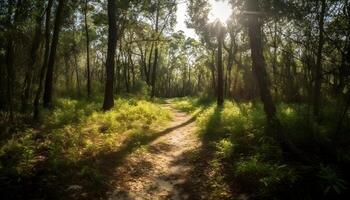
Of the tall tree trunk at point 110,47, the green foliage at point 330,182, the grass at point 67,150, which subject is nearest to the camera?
the green foliage at point 330,182

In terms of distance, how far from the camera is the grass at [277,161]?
5.77 metres

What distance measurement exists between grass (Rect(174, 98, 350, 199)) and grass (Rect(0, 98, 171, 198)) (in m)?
2.72

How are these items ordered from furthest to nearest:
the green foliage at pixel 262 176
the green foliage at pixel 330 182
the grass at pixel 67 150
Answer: the grass at pixel 67 150 → the green foliage at pixel 262 176 → the green foliage at pixel 330 182

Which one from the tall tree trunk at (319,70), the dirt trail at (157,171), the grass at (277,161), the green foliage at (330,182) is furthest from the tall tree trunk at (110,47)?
the green foliage at (330,182)

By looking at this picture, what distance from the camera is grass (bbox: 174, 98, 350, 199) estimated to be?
18.9 feet

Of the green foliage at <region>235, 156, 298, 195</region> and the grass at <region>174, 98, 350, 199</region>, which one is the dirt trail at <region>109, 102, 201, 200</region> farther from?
the green foliage at <region>235, 156, 298, 195</region>

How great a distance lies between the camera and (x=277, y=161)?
738 centimetres

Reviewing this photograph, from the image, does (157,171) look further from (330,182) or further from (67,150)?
(330,182)

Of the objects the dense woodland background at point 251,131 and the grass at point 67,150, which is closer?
the dense woodland background at point 251,131

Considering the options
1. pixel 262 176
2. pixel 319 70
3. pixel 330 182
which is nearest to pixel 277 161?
pixel 262 176

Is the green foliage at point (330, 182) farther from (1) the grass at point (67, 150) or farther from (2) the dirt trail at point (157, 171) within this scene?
(1) the grass at point (67, 150)

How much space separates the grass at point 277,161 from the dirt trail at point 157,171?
699 millimetres

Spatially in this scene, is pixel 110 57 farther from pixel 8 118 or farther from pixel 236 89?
pixel 236 89

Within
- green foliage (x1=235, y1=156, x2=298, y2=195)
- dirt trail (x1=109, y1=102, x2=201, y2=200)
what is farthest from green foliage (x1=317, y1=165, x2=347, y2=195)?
dirt trail (x1=109, y1=102, x2=201, y2=200)
